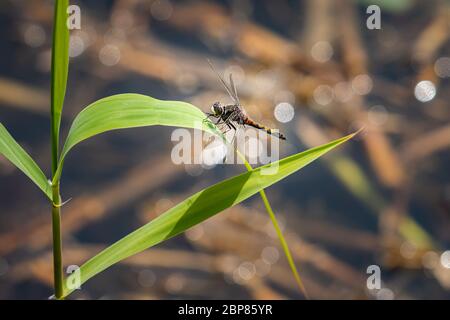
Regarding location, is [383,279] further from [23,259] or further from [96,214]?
[23,259]

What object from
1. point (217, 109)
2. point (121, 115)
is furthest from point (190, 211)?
point (217, 109)

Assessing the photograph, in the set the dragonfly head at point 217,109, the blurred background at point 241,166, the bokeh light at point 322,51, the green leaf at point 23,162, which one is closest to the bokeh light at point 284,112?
the blurred background at point 241,166

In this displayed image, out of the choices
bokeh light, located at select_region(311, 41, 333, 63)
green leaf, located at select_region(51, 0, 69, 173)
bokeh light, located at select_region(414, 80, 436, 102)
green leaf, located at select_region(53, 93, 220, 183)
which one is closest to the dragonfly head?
green leaf, located at select_region(53, 93, 220, 183)

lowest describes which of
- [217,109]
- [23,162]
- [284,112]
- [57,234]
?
[57,234]

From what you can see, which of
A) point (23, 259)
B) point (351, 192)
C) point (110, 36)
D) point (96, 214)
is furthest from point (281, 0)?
point (23, 259)

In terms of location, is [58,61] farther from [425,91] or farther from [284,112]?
[425,91]

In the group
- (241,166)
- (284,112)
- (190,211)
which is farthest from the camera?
(284,112)
